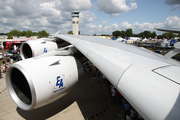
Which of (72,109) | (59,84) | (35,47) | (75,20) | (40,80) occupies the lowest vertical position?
(72,109)

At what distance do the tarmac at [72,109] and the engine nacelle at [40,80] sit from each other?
175cm

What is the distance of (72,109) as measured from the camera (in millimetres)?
5547

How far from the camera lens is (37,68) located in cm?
335

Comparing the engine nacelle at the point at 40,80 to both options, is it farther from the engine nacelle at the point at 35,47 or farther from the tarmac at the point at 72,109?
the engine nacelle at the point at 35,47

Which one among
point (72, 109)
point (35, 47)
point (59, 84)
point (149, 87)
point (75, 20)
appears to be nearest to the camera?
point (149, 87)

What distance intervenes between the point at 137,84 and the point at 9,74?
401 centimetres

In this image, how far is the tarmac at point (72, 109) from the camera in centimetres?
501

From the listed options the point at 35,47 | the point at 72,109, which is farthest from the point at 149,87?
the point at 35,47

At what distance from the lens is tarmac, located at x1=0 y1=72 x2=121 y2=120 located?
5.01 metres

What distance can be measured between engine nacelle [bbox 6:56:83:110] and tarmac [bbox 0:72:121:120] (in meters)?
1.75

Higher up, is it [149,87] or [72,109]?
[149,87]

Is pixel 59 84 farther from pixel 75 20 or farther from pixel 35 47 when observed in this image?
pixel 75 20

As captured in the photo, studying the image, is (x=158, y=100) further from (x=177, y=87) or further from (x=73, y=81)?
(x=73, y=81)

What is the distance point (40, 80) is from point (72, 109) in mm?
3046
